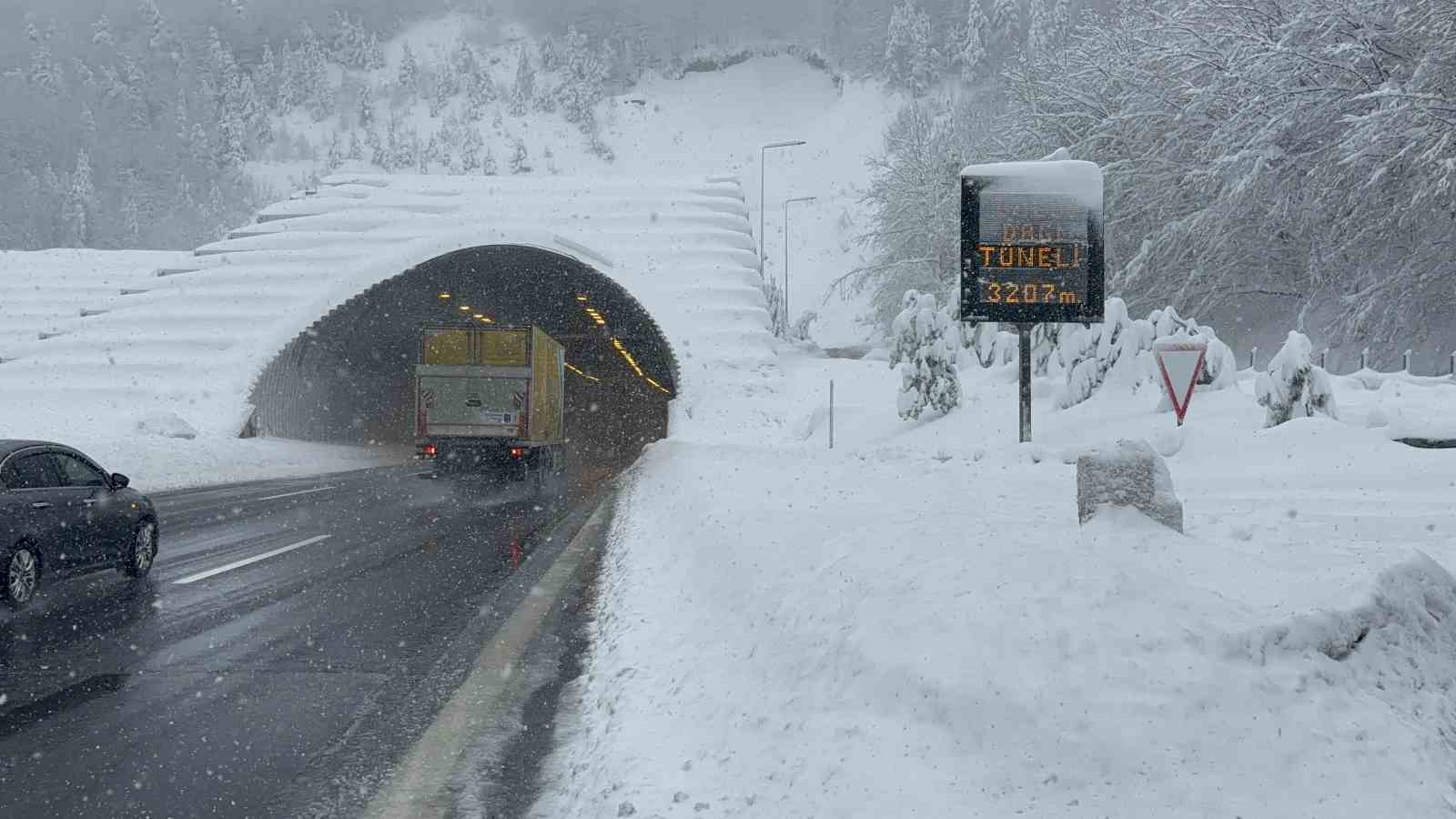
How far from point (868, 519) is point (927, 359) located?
21077 mm

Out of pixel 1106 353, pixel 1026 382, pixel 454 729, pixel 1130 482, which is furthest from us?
pixel 1106 353

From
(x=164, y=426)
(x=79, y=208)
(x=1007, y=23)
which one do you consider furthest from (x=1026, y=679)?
(x=1007, y=23)

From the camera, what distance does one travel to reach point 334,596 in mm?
10008

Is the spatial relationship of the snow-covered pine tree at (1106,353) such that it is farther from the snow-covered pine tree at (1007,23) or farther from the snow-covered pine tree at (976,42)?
the snow-covered pine tree at (976,42)

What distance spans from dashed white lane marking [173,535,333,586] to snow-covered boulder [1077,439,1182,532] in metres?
8.39

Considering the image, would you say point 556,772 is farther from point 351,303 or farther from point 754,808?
point 351,303

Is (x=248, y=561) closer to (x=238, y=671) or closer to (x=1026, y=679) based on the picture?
(x=238, y=671)

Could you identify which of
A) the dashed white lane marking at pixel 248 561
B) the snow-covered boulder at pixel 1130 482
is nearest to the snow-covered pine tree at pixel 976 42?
the dashed white lane marking at pixel 248 561

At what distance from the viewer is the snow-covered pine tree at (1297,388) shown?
1697 centimetres

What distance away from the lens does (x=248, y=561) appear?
12.2 meters

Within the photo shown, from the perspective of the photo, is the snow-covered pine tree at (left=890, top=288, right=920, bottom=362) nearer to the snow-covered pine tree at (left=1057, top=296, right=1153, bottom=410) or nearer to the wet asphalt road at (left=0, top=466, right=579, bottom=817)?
the snow-covered pine tree at (left=1057, top=296, right=1153, bottom=410)

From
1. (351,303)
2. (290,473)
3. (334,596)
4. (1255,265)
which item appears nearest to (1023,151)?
(1255,265)

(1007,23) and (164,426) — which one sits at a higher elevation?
(1007,23)

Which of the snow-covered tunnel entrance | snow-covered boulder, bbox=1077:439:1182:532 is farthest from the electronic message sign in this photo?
the snow-covered tunnel entrance
